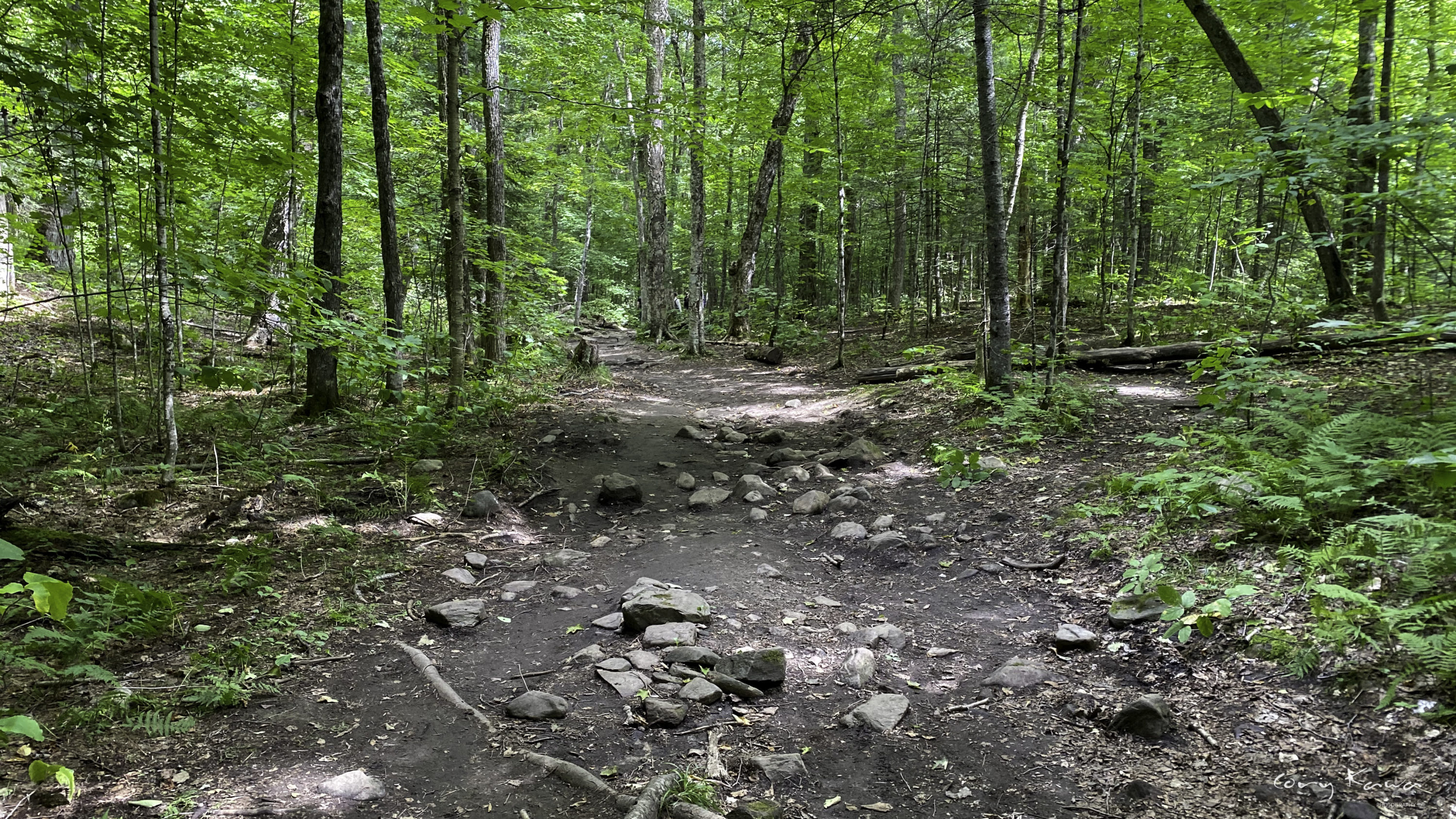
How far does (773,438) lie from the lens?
9.65 metres

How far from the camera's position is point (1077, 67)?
25.1 ft

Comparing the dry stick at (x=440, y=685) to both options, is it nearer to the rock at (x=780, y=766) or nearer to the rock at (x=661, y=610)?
the rock at (x=661, y=610)

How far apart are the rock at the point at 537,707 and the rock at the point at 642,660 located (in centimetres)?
49

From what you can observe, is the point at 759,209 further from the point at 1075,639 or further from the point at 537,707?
the point at 537,707

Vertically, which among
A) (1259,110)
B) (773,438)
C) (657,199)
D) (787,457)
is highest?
(657,199)

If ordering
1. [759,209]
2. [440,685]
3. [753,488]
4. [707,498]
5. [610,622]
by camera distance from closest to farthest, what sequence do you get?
[440,685] → [610,622] → [707,498] → [753,488] → [759,209]

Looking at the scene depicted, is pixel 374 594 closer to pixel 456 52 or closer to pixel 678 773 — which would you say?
pixel 678 773

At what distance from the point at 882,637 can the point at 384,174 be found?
8.12m

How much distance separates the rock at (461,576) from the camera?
5.31 meters

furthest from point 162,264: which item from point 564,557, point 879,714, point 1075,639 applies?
point 1075,639

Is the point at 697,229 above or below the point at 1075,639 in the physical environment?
above

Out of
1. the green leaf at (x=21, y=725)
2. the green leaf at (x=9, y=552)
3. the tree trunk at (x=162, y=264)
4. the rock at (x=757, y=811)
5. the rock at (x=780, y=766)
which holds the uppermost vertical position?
the tree trunk at (x=162, y=264)

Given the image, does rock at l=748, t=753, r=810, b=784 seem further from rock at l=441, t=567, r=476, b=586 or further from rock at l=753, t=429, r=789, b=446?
rock at l=753, t=429, r=789, b=446

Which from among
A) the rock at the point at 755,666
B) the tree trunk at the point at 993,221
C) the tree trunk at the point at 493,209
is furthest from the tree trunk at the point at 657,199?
the rock at the point at 755,666
